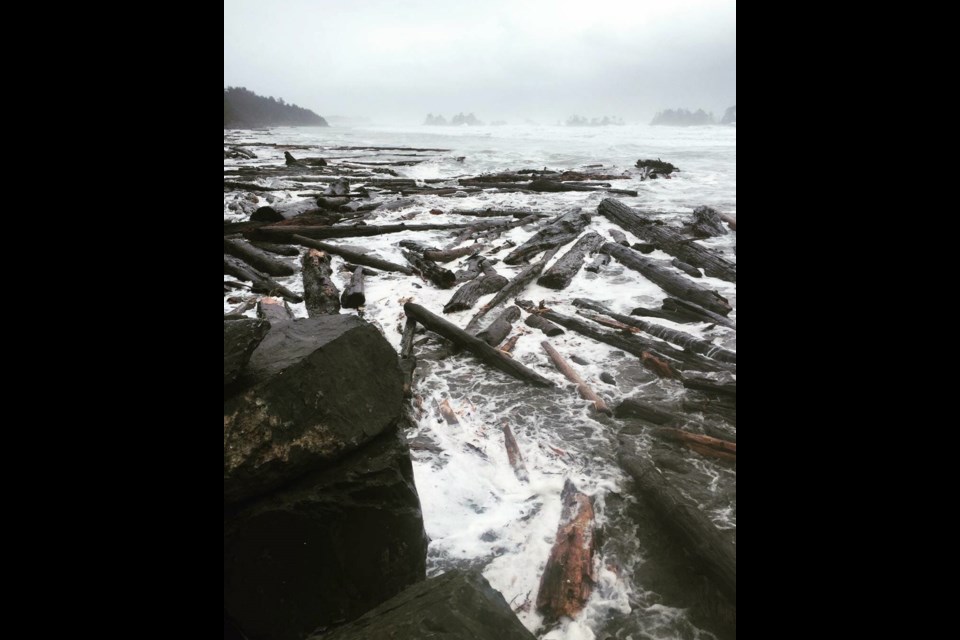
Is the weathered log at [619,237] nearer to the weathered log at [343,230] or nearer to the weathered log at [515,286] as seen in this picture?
the weathered log at [515,286]

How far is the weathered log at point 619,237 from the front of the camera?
8139mm

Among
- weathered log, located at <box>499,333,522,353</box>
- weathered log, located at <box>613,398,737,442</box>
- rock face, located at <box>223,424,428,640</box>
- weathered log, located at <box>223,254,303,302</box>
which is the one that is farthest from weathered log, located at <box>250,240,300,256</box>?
rock face, located at <box>223,424,428,640</box>

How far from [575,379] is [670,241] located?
16.3 ft

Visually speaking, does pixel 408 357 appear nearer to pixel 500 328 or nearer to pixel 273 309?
pixel 500 328

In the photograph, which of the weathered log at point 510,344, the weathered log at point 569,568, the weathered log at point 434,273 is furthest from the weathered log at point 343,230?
the weathered log at point 569,568

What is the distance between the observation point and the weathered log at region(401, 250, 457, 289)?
6453 millimetres

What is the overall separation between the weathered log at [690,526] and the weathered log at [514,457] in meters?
0.68

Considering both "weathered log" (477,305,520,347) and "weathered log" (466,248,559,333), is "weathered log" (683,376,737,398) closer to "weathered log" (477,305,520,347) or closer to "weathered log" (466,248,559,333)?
"weathered log" (477,305,520,347)

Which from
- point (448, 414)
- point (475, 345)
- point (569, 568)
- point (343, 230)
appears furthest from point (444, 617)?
point (343, 230)

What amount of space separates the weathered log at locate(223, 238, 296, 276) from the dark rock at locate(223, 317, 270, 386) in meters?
5.06

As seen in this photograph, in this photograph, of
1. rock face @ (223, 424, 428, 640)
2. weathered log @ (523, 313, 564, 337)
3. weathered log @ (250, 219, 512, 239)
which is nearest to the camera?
rock face @ (223, 424, 428, 640)

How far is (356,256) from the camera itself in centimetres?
744
